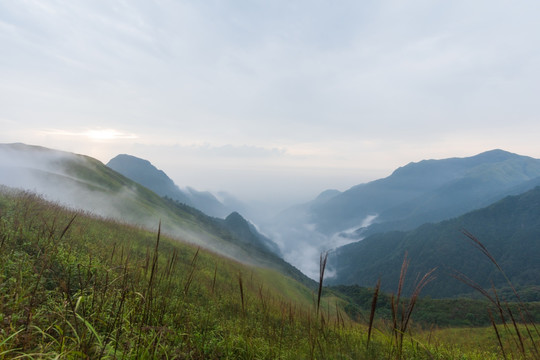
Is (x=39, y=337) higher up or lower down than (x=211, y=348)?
higher up

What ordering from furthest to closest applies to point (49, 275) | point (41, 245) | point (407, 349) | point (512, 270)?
point (512, 270) < point (41, 245) < point (407, 349) < point (49, 275)

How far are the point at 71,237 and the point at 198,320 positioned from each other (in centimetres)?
625

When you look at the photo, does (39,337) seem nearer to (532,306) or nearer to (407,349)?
(407,349)

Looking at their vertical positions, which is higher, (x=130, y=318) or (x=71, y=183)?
(x=71, y=183)

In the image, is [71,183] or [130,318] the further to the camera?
[71,183]

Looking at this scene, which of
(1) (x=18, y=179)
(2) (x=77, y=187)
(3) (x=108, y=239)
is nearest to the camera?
(3) (x=108, y=239)

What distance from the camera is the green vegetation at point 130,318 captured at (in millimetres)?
2811

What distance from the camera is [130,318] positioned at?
4.71 meters

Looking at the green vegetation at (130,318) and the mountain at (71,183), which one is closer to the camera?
the green vegetation at (130,318)

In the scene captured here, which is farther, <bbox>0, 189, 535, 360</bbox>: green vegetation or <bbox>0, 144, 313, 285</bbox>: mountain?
<bbox>0, 144, 313, 285</bbox>: mountain

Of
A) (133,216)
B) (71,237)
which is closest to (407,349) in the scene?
(71,237)

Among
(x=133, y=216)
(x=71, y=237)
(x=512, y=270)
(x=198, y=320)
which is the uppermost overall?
(x=71, y=237)

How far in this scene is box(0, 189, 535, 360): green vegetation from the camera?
2.81 meters

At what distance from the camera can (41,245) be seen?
7148mm
